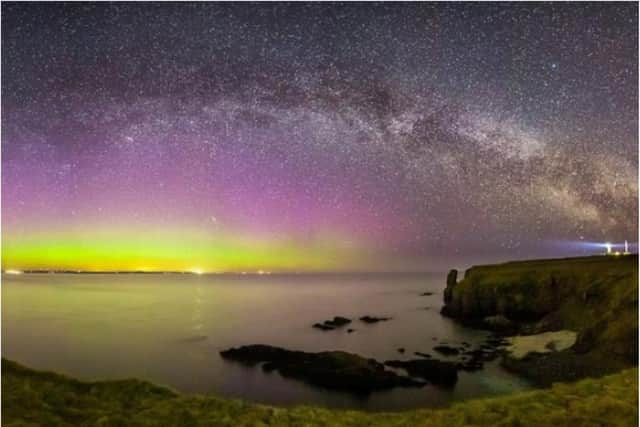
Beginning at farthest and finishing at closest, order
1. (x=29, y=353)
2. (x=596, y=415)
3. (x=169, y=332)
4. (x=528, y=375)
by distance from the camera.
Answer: (x=169, y=332), (x=29, y=353), (x=528, y=375), (x=596, y=415)

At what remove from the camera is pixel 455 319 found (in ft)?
184

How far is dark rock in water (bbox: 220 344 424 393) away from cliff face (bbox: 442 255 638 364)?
11.5 metres

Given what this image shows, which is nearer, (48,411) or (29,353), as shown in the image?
(48,411)

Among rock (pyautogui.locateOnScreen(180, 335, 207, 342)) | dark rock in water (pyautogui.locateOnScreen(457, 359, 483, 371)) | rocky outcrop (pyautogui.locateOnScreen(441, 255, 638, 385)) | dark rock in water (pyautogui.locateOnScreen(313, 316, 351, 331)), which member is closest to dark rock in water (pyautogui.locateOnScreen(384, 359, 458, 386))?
dark rock in water (pyautogui.locateOnScreen(457, 359, 483, 371))

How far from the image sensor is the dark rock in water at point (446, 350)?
110 feet

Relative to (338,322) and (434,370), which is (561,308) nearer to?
(434,370)

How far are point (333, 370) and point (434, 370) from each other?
6165mm

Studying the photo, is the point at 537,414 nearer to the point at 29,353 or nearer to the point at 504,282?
the point at 29,353

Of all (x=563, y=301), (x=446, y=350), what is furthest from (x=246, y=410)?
(x=563, y=301)

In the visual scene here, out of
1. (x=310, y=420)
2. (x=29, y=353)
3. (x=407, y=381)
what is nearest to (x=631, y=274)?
(x=407, y=381)

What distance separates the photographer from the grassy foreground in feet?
27.5

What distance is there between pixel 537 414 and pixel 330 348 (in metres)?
31.7

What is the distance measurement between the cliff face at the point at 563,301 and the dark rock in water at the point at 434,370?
7.59 m

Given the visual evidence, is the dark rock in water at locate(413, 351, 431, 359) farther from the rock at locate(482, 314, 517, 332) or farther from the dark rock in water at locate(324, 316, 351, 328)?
the dark rock in water at locate(324, 316, 351, 328)
